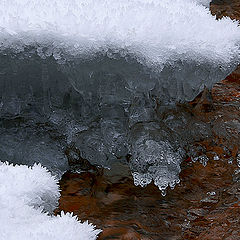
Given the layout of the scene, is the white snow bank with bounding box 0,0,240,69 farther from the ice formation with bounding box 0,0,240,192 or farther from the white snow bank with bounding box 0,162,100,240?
the white snow bank with bounding box 0,162,100,240

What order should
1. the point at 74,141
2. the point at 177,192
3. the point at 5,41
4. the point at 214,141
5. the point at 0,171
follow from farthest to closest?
the point at 214,141, the point at 74,141, the point at 177,192, the point at 5,41, the point at 0,171

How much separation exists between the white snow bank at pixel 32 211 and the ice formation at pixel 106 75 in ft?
2.00

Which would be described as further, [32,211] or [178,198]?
[178,198]

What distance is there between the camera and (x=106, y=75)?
2066 mm

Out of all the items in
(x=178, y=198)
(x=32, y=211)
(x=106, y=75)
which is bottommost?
(x=32, y=211)

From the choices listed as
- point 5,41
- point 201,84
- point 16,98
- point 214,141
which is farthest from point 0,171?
point 214,141

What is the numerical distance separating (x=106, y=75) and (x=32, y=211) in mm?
844

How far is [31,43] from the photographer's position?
6.32 ft

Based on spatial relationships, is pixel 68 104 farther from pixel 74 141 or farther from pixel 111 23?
pixel 111 23

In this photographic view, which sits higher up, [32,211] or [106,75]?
[106,75]

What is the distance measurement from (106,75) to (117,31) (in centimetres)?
20

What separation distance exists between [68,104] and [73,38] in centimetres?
44

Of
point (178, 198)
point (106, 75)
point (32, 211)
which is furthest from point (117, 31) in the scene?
point (32, 211)

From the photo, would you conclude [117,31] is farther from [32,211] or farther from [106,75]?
[32,211]
